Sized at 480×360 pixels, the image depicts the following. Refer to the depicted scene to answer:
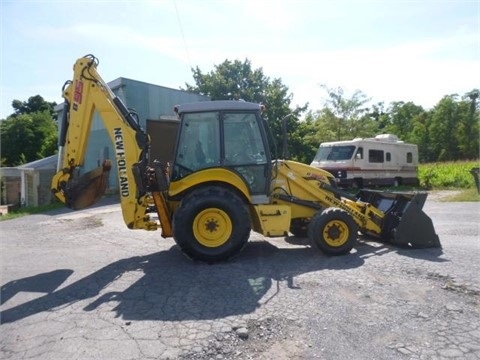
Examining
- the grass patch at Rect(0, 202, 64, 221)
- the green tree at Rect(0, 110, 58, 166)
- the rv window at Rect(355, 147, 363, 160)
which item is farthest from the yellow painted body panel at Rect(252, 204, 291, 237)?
the green tree at Rect(0, 110, 58, 166)

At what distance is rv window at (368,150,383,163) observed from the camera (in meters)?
21.0

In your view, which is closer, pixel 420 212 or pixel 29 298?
pixel 29 298

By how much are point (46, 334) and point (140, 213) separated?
2.88 m

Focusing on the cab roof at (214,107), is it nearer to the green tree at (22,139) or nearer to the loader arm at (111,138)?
the loader arm at (111,138)

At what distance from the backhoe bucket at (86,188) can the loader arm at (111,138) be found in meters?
0.02

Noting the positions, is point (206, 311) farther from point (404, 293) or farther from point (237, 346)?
point (404, 293)

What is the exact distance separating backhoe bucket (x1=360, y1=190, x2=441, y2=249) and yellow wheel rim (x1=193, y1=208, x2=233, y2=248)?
122 inches

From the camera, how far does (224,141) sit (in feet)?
22.2

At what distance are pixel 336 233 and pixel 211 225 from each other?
2163mm

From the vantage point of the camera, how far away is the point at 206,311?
4531 millimetres

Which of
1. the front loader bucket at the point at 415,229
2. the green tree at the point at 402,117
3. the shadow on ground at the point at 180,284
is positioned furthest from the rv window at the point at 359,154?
the green tree at the point at 402,117

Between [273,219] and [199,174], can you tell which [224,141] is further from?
[273,219]

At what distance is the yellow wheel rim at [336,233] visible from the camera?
22.8ft

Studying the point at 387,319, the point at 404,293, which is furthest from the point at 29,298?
the point at 404,293
